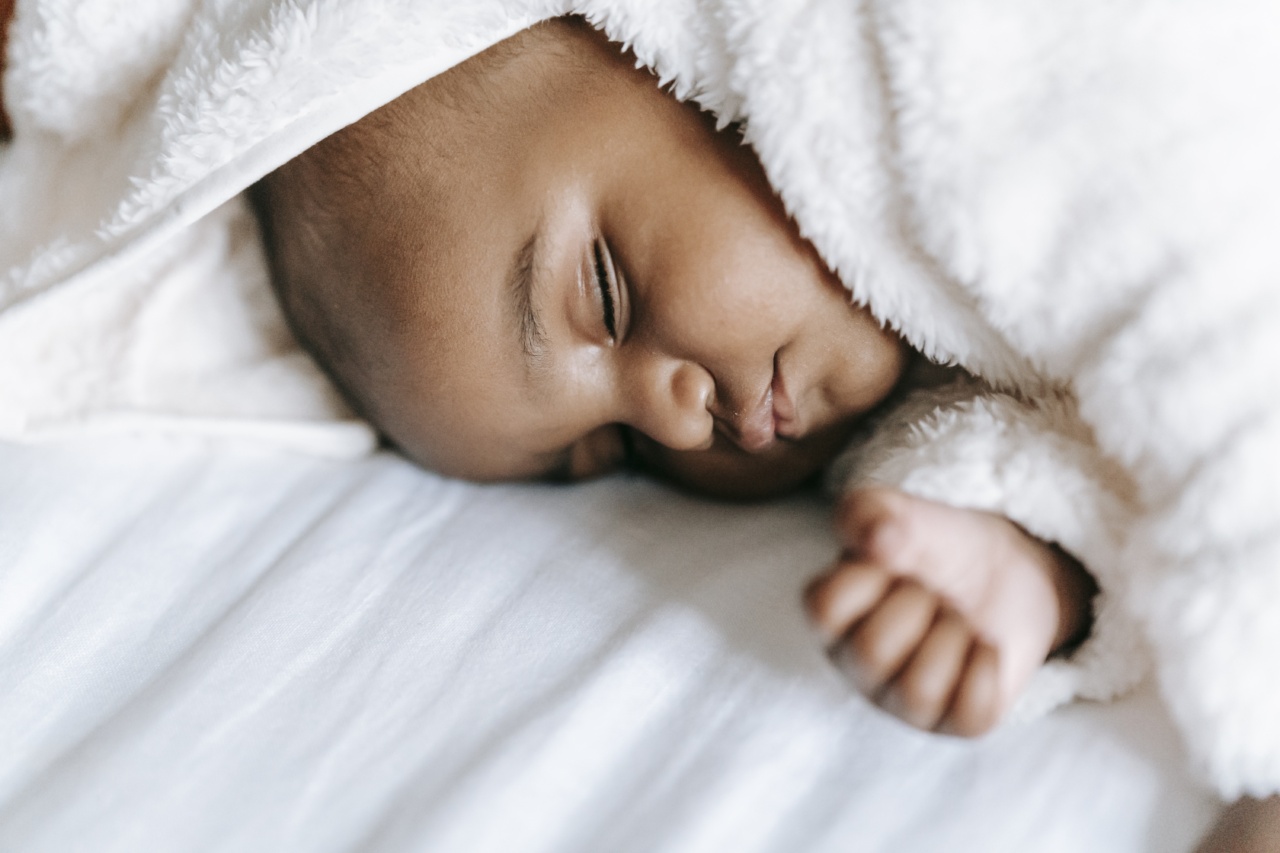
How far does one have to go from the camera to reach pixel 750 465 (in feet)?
2.85

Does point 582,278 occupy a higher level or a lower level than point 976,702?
higher

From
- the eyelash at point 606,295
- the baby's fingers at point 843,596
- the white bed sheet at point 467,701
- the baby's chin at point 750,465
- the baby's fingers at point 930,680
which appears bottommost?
the baby's chin at point 750,465

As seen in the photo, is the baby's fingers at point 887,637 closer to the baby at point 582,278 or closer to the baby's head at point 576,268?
the baby at point 582,278

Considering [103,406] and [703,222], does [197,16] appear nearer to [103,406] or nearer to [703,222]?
[103,406]

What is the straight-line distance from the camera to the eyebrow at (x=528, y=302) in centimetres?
78

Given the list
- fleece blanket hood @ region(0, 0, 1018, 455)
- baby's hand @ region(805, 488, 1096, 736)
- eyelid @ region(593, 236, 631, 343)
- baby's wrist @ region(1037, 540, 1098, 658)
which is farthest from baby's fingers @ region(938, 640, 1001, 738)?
eyelid @ region(593, 236, 631, 343)

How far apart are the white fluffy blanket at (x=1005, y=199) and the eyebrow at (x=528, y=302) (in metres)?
0.16

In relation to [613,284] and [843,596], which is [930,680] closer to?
[843,596]

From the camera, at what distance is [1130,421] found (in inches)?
25.5

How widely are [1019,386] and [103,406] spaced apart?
772 millimetres

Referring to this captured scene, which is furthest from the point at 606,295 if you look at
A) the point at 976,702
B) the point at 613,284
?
the point at 976,702

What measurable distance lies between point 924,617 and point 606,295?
1.12 ft

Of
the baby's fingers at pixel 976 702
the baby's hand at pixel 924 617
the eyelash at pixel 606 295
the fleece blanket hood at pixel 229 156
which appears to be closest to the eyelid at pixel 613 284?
the eyelash at pixel 606 295

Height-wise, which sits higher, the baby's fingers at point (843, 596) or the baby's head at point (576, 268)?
the baby's head at point (576, 268)
